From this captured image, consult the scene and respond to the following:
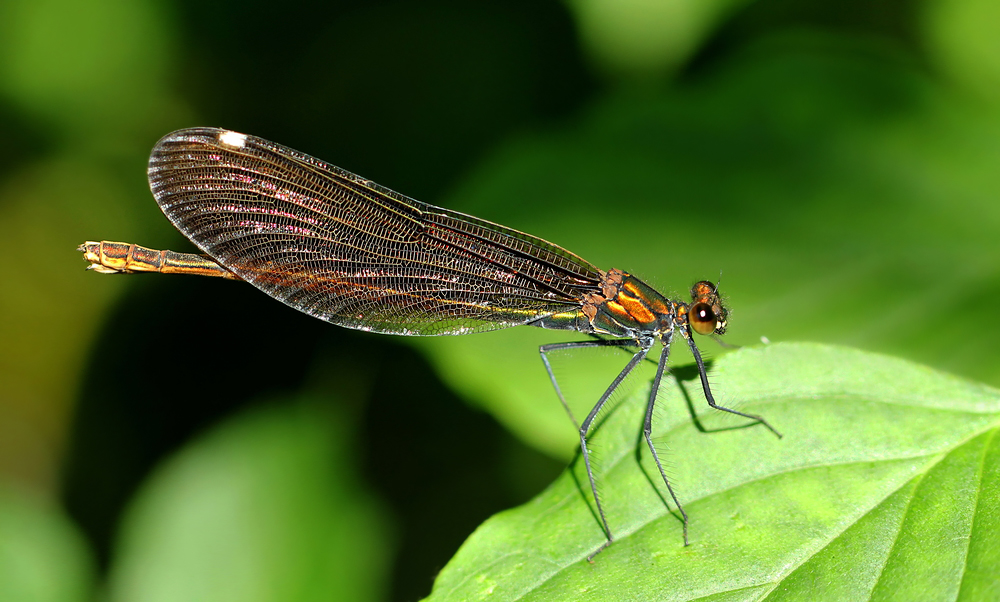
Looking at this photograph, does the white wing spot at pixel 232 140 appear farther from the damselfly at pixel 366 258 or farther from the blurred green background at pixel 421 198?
the blurred green background at pixel 421 198

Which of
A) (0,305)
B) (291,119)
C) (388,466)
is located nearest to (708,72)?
(291,119)

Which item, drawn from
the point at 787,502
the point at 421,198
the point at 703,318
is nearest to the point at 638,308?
the point at 703,318

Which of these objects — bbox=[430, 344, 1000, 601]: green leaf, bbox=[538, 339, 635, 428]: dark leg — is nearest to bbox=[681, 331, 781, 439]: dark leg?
bbox=[430, 344, 1000, 601]: green leaf

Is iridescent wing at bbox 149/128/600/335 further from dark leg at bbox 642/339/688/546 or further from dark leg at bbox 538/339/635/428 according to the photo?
dark leg at bbox 642/339/688/546

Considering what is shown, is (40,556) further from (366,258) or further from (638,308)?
(638,308)

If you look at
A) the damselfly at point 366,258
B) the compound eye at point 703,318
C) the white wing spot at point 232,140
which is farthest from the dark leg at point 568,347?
the white wing spot at point 232,140
